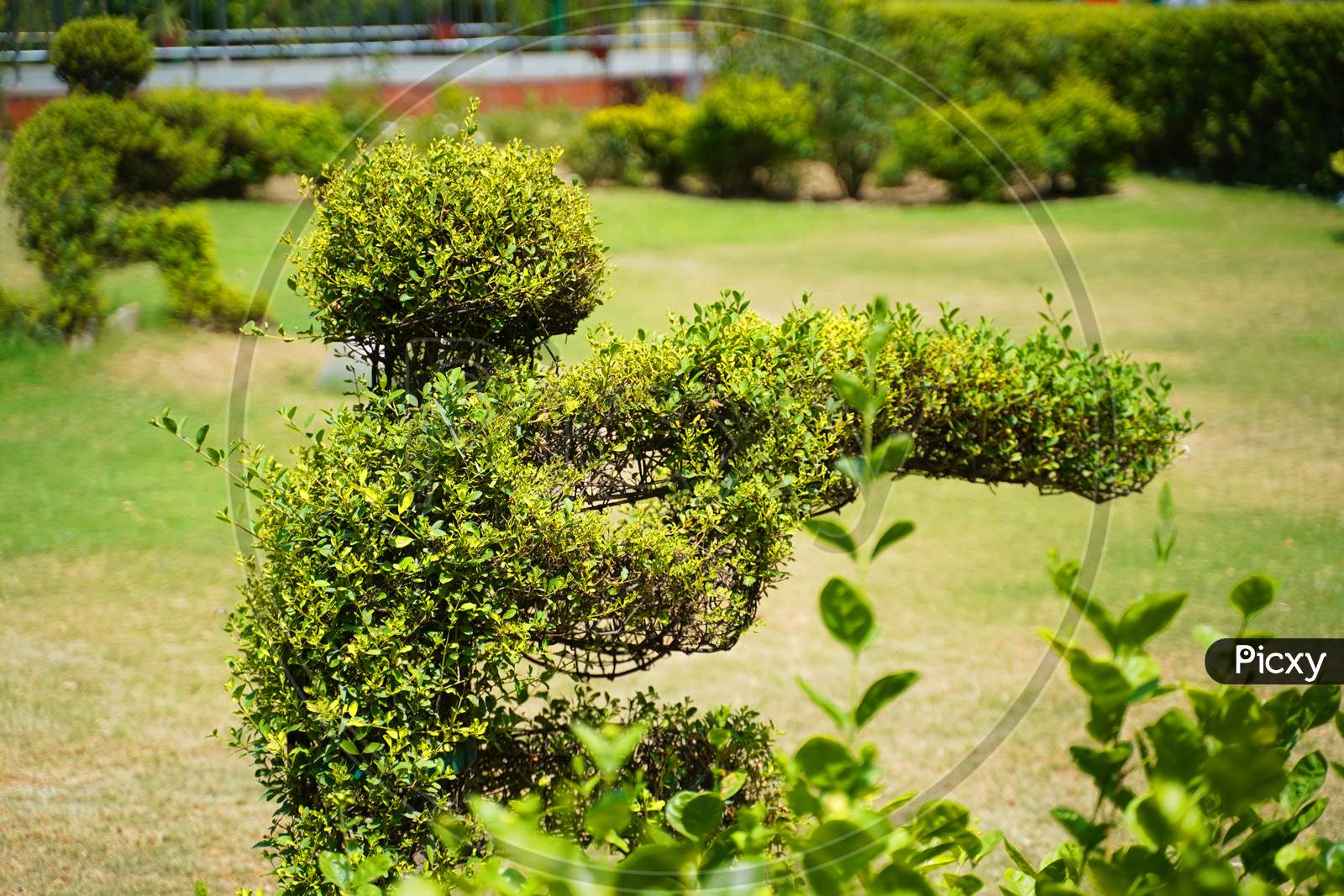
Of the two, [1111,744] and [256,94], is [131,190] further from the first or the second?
[1111,744]

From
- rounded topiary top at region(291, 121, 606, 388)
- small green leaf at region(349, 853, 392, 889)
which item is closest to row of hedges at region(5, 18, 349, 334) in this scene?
rounded topiary top at region(291, 121, 606, 388)

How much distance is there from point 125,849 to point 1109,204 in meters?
15.1

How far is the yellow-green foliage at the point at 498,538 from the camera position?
281cm

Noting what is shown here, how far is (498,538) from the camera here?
2.82 metres

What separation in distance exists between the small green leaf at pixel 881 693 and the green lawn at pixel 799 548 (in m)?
2.34

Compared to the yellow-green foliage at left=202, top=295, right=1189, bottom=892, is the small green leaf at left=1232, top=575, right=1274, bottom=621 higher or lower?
higher

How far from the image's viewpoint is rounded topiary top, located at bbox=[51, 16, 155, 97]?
10336 millimetres

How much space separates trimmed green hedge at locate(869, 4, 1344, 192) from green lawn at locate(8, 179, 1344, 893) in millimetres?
6578

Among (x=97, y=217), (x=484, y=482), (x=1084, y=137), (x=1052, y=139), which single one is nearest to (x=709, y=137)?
(x=1052, y=139)

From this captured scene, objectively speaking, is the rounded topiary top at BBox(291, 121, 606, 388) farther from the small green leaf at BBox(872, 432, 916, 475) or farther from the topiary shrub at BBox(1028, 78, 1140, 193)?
the topiary shrub at BBox(1028, 78, 1140, 193)

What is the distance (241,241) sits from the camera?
1206 cm

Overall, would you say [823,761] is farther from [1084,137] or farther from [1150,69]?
Answer: [1150,69]

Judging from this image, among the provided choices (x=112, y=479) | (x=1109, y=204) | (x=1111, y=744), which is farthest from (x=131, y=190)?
(x=1109, y=204)

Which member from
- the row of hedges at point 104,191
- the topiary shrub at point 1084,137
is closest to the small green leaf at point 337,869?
the row of hedges at point 104,191
